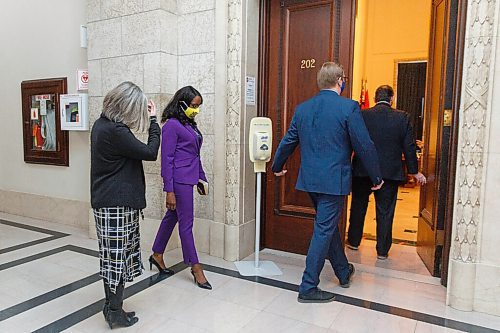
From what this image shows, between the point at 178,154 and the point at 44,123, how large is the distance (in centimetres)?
289

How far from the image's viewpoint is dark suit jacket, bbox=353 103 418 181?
3699 millimetres

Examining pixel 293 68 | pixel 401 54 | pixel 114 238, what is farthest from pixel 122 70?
pixel 401 54

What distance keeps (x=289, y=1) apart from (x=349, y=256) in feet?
8.06

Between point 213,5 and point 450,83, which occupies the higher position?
point 213,5

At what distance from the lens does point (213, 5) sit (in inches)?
147

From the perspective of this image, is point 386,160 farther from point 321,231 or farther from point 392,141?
point 321,231

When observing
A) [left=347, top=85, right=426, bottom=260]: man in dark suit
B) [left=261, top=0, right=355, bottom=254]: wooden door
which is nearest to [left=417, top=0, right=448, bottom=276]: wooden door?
[left=347, top=85, right=426, bottom=260]: man in dark suit

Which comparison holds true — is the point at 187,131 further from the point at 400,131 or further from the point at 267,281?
the point at 400,131

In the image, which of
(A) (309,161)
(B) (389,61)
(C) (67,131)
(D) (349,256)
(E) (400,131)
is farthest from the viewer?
(B) (389,61)

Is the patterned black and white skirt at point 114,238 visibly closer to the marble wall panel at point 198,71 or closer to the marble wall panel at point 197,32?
the marble wall panel at point 198,71

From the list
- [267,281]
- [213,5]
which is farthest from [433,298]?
[213,5]

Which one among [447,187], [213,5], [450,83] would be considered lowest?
[447,187]

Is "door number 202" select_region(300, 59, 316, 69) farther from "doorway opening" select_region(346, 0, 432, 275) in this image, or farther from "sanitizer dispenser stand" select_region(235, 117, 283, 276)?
"doorway opening" select_region(346, 0, 432, 275)

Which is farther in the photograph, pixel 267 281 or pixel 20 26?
pixel 20 26
